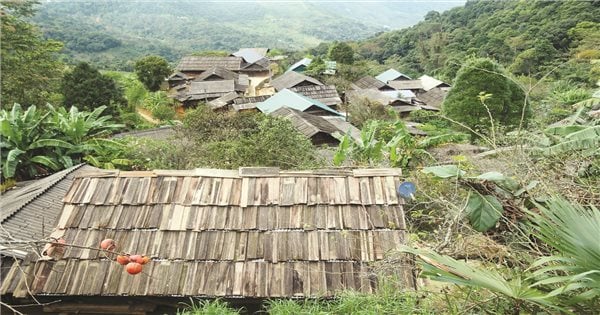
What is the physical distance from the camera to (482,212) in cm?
355

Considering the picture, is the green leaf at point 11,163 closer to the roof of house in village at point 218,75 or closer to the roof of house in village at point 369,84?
the roof of house in village at point 218,75

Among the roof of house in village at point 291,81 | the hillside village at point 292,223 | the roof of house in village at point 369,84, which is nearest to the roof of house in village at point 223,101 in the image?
the roof of house in village at point 291,81

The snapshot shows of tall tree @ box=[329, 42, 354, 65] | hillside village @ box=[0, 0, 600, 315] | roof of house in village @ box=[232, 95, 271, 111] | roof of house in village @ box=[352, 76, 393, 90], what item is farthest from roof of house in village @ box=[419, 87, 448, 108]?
hillside village @ box=[0, 0, 600, 315]

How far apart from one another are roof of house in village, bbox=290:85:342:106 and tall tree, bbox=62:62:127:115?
13.3m

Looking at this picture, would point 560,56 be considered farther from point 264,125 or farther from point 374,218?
point 374,218

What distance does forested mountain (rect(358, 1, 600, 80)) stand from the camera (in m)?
36.6

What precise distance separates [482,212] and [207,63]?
4160cm

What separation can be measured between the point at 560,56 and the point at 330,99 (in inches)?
843

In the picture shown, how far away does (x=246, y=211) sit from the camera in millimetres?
5281

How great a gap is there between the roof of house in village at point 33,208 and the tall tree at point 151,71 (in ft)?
91.8

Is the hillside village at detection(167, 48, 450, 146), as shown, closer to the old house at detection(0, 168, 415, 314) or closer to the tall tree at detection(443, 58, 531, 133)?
the tall tree at detection(443, 58, 531, 133)

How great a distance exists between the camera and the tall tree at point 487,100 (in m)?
19.8

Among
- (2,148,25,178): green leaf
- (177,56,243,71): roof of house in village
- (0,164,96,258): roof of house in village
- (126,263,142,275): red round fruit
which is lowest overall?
(177,56,243,71): roof of house in village

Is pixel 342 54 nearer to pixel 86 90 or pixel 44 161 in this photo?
pixel 86 90
